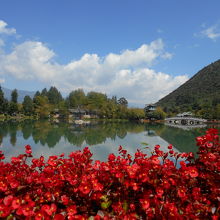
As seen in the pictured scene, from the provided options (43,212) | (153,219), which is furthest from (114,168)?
(43,212)

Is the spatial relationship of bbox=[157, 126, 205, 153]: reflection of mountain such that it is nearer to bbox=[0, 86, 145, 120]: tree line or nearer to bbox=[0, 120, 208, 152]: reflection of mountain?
bbox=[0, 120, 208, 152]: reflection of mountain

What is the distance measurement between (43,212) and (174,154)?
1.06 m

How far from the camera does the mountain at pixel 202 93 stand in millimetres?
43216

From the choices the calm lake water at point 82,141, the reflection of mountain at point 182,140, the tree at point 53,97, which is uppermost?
the tree at point 53,97

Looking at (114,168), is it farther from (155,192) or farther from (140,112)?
(140,112)

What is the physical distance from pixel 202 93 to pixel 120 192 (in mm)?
57211

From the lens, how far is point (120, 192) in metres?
1.26

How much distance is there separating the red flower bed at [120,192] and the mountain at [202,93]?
41.4 metres

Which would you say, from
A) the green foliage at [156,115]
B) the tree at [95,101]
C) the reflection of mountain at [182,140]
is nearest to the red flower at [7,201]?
the reflection of mountain at [182,140]

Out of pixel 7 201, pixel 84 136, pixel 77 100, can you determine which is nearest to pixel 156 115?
pixel 77 100

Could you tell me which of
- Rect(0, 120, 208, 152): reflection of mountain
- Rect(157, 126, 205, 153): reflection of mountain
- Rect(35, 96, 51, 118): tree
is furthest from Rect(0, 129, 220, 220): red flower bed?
Rect(35, 96, 51, 118): tree

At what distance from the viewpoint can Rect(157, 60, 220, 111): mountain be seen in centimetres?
4322

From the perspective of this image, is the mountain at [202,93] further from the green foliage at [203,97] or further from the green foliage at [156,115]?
the green foliage at [156,115]

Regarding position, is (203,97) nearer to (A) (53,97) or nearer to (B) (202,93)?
(B) (202,93)
